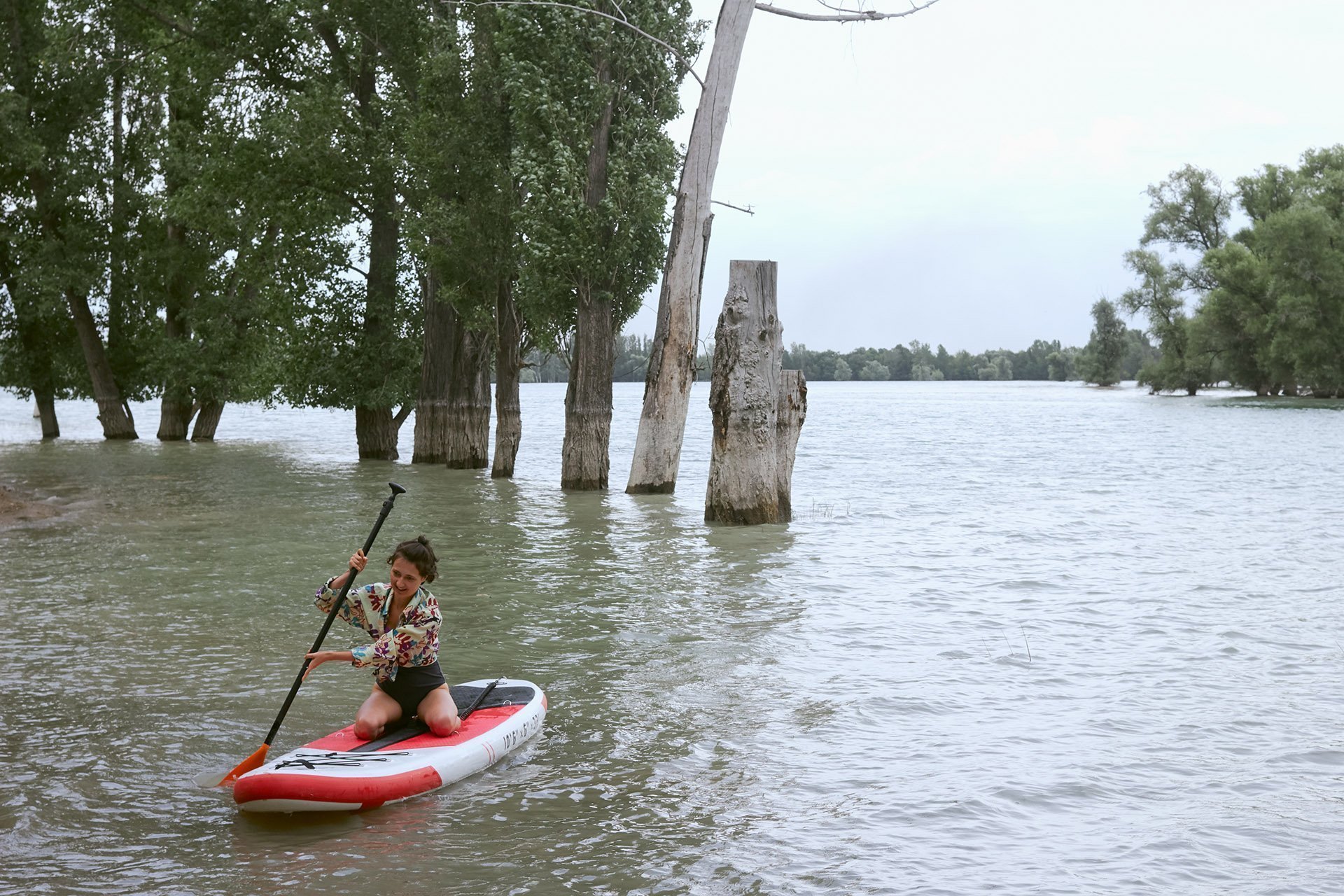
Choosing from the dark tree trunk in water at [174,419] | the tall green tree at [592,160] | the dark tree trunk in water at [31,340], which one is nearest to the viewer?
the tall green tree at [592,160]

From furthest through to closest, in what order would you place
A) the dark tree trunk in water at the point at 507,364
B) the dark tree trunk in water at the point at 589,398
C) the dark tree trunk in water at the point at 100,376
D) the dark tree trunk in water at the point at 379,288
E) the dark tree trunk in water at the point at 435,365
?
the dark tree trunk in water at the point at 100,376 < the dark tree trunk in water at the point at 379,288 < the dark tree trunk in water at the point at 435,365 < the dark tree trunk in water at the point at 507,364 < the dark tree trunk in water at the point at 589,398

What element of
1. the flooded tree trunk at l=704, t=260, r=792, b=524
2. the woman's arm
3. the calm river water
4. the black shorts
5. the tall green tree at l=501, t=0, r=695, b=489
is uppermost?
the tall green tree at l=501, t=0, r=695, b=489

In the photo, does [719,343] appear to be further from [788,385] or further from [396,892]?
[396,892]

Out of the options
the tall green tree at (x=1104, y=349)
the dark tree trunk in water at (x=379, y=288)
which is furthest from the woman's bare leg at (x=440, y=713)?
the tall green tree at (x=1104, y=349)

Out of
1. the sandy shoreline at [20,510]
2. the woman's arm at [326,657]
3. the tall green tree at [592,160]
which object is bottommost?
the sandy shoreline at [20,510]

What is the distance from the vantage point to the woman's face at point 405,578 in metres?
7.03

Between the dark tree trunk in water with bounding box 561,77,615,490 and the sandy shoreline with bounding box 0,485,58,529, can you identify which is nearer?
the sandy shoreline with bounding box 0,485,58,529

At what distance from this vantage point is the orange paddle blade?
659cm

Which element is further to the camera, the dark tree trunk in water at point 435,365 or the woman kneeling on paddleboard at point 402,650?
the dark tree trunk in water at point 435,365

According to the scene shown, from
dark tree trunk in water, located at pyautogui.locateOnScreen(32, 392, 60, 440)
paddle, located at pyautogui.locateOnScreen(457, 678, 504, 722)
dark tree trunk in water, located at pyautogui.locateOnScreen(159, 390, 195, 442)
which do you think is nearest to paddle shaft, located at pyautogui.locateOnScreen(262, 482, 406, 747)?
paddle, located at pyautogui.locateOnScreen(457, 678, 504, 722)

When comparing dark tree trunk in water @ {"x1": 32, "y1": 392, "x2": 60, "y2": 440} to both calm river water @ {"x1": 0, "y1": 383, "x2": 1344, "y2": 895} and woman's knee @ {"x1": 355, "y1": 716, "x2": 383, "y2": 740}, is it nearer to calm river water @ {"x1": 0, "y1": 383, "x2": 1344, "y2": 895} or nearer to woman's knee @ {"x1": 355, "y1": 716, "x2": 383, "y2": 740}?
calm river water @ {"x1": 0, "y1": 383, "x2": 1344, "y2": 895}

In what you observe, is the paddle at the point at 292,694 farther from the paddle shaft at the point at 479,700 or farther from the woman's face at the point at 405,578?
the paddle shaft at the point at 479,700

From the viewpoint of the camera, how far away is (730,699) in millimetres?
8438

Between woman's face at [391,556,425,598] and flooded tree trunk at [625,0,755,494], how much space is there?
1309cm
